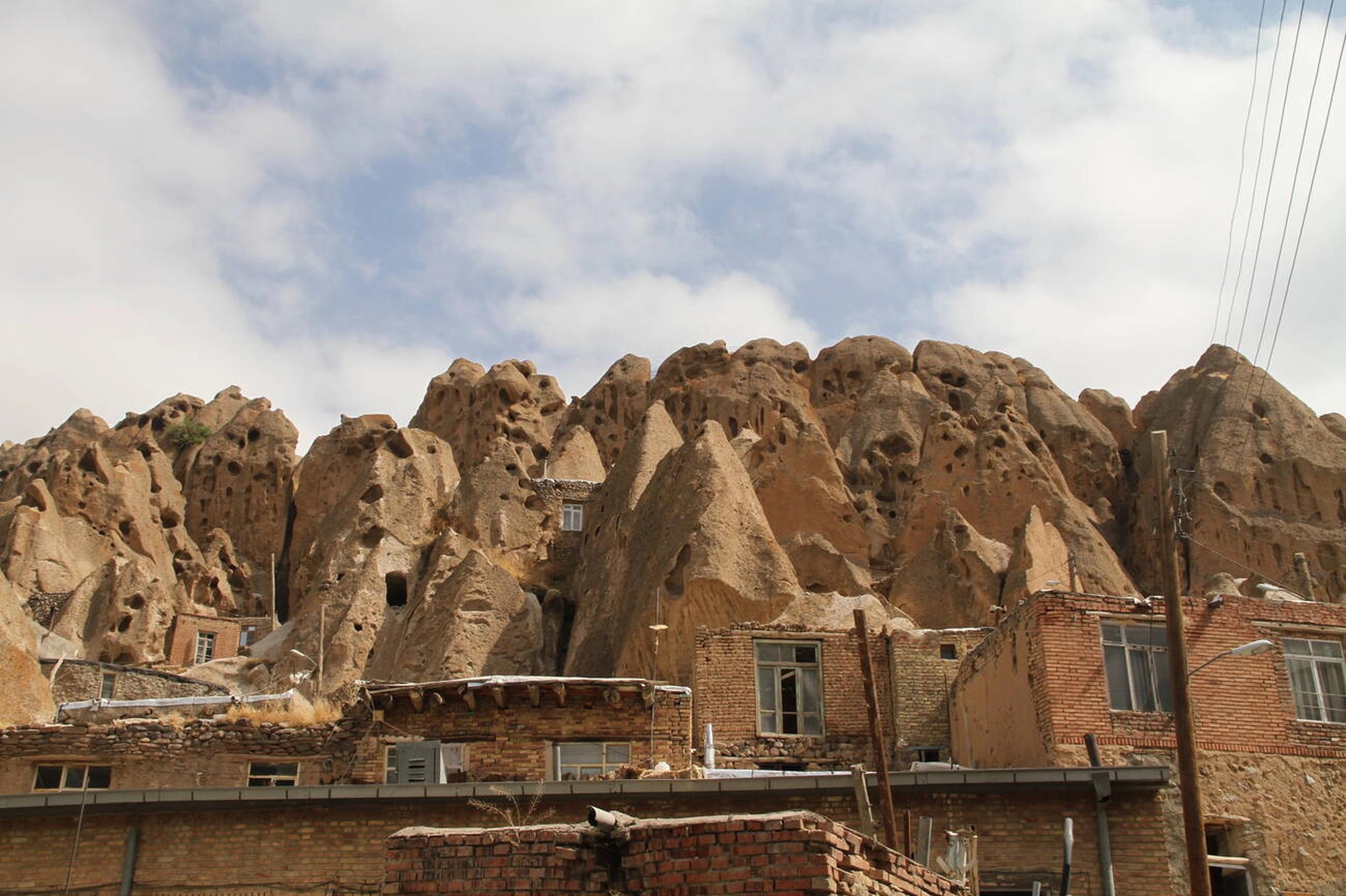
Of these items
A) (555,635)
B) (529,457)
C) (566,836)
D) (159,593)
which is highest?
(529,457)

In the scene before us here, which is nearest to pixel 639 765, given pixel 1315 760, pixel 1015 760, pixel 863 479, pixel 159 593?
pixel 1015 760

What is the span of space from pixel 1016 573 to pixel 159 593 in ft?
103

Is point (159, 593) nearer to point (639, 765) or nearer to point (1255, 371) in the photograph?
point (639, 765)

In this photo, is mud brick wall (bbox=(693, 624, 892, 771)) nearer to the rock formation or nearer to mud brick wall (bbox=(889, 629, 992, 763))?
mud brick wall (bbox=(889, 629, 992, 763))

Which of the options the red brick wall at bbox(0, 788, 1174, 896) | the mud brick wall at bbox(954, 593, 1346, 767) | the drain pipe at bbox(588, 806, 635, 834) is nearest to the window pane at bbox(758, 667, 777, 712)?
the mud brick wall at bbox(954, 593, 1346, 767)

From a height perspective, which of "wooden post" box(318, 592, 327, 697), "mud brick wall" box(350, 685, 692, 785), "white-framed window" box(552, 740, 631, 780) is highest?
"wooden post" box(318, 592, 327, 697)

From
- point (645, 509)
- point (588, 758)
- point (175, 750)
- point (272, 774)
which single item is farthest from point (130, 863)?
point (645, 509)

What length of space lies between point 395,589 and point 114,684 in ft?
40.5

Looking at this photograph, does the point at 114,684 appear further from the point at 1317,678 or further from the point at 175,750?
the point at 1317,678

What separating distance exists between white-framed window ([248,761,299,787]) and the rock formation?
8.79 m

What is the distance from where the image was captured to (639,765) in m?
25.1

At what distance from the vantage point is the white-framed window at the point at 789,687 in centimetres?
2791

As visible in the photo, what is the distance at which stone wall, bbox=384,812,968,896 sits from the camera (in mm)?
10461

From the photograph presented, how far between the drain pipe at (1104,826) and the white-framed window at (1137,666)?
2403 mm
